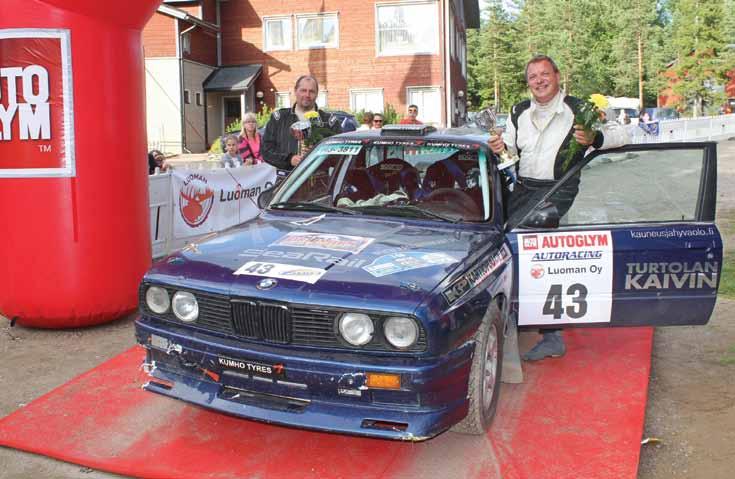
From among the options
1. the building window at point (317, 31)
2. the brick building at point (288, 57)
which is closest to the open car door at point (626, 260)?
the brick building at point (288, 57)

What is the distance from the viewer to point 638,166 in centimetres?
486

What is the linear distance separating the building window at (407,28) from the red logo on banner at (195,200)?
19.9m

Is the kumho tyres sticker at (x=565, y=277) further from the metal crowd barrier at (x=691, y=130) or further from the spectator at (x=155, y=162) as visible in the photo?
the metal crowd barrier at (x=691, y=130)

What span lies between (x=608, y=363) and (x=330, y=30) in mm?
25536

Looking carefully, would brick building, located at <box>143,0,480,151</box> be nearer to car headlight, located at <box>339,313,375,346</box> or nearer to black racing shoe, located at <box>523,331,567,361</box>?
black racing shoe, located at <box>523,331,567,361</box>

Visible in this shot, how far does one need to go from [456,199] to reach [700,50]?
185ft

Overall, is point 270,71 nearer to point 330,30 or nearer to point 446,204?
point 330,30

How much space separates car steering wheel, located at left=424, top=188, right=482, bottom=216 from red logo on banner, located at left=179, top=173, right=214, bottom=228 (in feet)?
16.3

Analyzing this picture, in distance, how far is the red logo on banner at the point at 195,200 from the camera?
8.97 m

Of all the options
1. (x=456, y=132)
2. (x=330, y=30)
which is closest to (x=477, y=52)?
(x=330, y=30)

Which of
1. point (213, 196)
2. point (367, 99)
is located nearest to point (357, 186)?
point (213, 196)

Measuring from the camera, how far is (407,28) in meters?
28.0

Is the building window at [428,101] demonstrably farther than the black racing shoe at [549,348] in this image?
Yes

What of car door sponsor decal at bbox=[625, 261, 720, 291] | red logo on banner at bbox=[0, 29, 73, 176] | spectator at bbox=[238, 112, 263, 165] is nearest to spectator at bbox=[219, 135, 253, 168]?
spectator at bbox=[238, 112, 263, 165]
